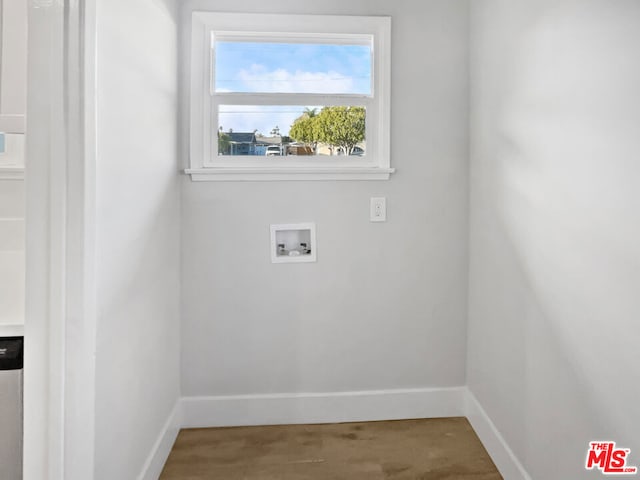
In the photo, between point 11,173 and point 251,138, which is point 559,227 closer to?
point 251,138

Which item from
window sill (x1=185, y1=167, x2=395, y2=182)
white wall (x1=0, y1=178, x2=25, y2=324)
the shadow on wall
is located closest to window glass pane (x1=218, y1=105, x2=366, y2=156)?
window sill (x1=185, y1=167, x2=395, y2=182)

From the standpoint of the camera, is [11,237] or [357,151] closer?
[11,237]

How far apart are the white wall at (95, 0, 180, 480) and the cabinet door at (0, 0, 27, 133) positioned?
282 mm

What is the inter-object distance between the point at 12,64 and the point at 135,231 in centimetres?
60

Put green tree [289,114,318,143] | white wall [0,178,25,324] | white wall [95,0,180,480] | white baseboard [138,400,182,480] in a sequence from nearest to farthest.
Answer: white wall [95,0,180,480], white wall [0,178,25,324], white baseboard [138,400,182,480], green tree [289,114,318,143]

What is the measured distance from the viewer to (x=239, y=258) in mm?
2158

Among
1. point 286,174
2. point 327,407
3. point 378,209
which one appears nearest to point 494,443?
point 327,407

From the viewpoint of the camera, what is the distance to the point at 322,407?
2.20 m

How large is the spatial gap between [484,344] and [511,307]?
14.2 inches

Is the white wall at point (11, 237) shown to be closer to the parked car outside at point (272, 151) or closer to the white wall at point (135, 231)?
the white wall at point (135, 231)

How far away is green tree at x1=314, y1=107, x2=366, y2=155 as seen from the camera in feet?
7.31

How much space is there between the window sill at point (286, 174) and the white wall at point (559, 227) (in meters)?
0.52

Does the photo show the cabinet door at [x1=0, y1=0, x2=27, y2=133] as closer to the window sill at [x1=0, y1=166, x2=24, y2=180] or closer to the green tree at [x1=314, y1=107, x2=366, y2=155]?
the window sill at [x1=0, y1=166, x2=24, y2=180]

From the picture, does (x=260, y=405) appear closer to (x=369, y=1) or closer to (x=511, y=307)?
(x=511, y=307)
